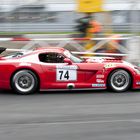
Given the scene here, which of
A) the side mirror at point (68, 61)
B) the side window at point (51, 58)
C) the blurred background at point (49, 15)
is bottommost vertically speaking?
the side mirror at point (68, 61)

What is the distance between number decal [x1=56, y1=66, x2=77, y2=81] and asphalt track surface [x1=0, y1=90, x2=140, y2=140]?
1.20ft

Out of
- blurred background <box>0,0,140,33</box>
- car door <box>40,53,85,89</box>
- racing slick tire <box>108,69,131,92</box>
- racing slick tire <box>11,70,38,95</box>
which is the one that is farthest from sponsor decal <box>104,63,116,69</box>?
blurred background <box>0,0,140,33</box>

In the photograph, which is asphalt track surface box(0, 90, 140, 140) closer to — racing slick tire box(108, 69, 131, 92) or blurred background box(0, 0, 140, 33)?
racing slick tire box(108, 69, 131, 92)

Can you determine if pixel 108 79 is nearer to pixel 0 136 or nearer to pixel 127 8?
pixel 0 136

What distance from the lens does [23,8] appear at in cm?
2045

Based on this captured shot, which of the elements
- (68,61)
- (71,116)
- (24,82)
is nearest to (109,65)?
(68,61)

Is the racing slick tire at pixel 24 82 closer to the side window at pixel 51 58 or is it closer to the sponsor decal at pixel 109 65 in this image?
the side window at pixel 51 58

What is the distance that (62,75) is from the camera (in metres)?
10.1

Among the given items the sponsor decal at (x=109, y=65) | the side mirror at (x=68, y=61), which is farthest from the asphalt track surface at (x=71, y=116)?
the side mirror at (x=68, y=61)

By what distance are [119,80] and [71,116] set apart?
289 cm

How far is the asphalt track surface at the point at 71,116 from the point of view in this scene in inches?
252

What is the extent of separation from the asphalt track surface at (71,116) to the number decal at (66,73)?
1.20 feet

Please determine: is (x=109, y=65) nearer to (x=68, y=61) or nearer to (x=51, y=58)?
(x=68, y=61)

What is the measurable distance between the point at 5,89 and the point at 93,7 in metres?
5.52
